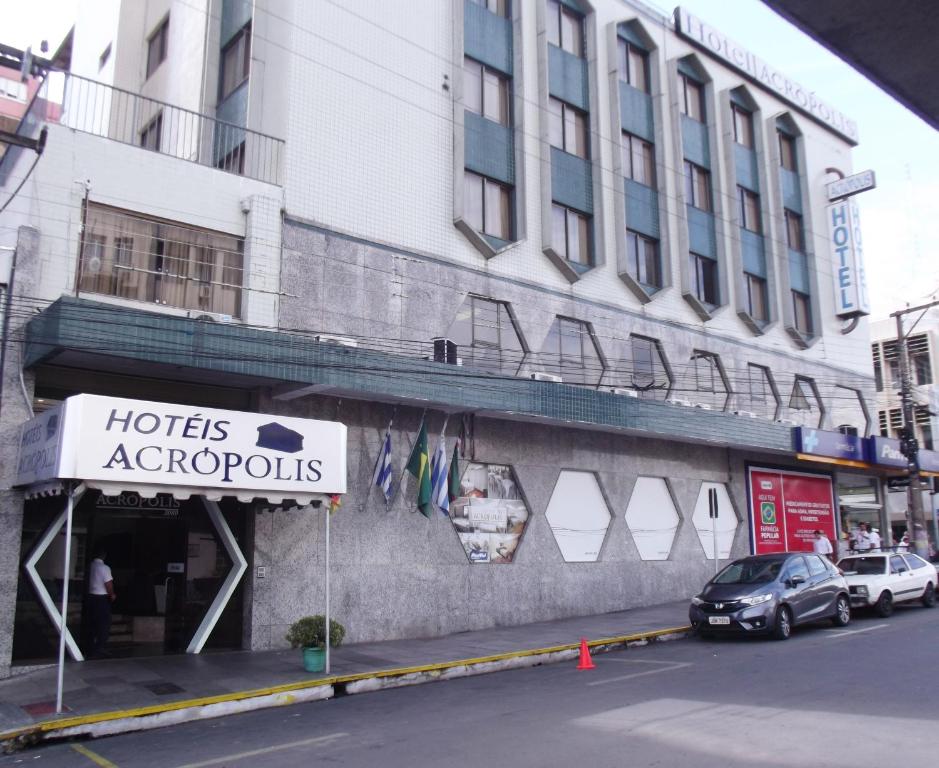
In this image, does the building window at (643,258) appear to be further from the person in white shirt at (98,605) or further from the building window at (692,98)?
the person in white shirt at (98,605)

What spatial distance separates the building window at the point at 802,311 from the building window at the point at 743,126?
5.61 m

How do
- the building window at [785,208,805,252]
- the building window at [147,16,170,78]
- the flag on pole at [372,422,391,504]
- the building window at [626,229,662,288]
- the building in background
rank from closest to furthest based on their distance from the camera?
1. the building in background
2. the flag on pole at [372,422,391,504]
3. the building window at [147,16,170,78]
4. the building window at [626,229,662,288]
5. the building window at [785,208,805,252]

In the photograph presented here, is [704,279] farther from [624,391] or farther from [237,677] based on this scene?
Result: [237,677]

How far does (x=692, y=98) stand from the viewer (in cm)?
2817

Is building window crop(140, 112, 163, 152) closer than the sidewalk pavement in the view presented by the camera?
No

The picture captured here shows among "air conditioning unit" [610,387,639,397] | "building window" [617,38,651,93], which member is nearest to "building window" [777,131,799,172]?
"building window" [617,38,651,93]

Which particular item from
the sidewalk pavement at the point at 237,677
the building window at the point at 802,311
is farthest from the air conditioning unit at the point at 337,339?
the building window at the point at 802,311

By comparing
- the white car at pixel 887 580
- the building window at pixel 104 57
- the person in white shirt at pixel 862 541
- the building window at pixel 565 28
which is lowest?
the white car at pixel 887 580

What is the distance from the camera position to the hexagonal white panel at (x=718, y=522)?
2409 centimetres

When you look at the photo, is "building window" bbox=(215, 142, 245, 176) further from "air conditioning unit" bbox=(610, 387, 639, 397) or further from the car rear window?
the car rear window

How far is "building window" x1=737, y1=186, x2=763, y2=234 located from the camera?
95.6 ft

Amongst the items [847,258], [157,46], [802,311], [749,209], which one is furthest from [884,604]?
[157,46]

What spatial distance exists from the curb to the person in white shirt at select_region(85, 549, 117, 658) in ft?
12.7

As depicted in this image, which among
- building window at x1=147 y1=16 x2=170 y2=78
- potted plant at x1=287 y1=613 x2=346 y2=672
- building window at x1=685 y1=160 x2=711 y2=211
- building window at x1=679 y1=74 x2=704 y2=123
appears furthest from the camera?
building window at x1=679 y1=74 x2=704 y2=123
